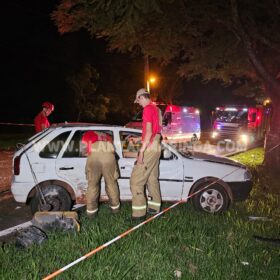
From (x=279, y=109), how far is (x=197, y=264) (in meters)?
7.83

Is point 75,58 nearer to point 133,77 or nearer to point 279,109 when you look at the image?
point 133,77

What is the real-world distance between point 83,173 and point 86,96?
21740 mm

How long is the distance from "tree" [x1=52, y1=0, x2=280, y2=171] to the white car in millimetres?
2982

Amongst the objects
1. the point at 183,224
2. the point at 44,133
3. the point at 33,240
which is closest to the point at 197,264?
the point at 183,224

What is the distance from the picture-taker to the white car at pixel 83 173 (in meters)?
6.25

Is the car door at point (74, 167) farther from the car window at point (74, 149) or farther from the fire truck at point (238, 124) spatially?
the fire truck at point (238, 124)

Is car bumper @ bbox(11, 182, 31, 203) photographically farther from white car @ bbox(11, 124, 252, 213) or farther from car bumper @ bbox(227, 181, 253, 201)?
car bumper @ bbox(227, 181, 253, 201)

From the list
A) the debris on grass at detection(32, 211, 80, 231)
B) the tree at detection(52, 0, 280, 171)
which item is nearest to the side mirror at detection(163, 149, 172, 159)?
the debris on grass at detection(32, 211, 80, 231)

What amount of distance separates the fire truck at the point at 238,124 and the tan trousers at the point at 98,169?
17579 millimetres

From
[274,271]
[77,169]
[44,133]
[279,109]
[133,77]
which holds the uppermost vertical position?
[133,77]

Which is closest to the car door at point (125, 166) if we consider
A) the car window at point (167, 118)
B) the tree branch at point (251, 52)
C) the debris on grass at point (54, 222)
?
the debris on grass at point (54, 222)

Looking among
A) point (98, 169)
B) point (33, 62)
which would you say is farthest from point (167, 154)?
point (33, 62)

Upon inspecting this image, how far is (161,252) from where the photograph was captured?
478 centimetres

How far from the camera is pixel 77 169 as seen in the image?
20.9 feet
